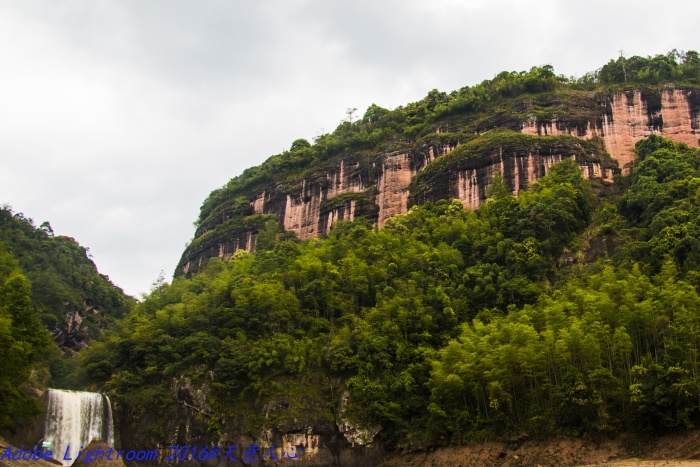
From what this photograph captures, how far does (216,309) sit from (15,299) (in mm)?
13422

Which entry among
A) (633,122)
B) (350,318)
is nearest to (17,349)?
(350,318)

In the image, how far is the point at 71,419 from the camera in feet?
116

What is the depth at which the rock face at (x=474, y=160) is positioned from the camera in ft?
185

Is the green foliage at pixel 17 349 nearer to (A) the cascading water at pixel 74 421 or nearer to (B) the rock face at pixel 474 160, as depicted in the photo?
(A) the cascading water at pixel 74 421

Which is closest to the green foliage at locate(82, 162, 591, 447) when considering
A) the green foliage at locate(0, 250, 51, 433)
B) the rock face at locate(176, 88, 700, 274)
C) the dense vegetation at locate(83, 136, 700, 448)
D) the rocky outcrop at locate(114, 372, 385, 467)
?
the dense vegetation at locate(83, 136, 700, 448)

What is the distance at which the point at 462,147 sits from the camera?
5953 cm

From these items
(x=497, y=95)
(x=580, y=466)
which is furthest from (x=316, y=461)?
(x=497, y=95)

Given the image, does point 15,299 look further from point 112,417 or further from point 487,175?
point 487,175

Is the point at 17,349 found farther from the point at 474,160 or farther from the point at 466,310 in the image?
the point at 474,160

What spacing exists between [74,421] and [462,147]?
38.9 metres

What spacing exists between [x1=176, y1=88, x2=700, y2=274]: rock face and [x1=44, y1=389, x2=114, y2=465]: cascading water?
30726 mm

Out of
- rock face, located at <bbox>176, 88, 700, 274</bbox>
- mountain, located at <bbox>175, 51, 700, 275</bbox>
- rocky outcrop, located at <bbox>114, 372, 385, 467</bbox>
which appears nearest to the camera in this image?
rocky outcrop, located at <bbox>114, 372, 385, 467</bbox>

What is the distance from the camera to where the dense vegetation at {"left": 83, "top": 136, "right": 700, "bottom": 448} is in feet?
100

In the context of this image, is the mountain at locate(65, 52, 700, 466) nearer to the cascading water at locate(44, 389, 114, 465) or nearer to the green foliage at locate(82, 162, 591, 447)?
the green foliage at locate(82, 162, 591, 447)
